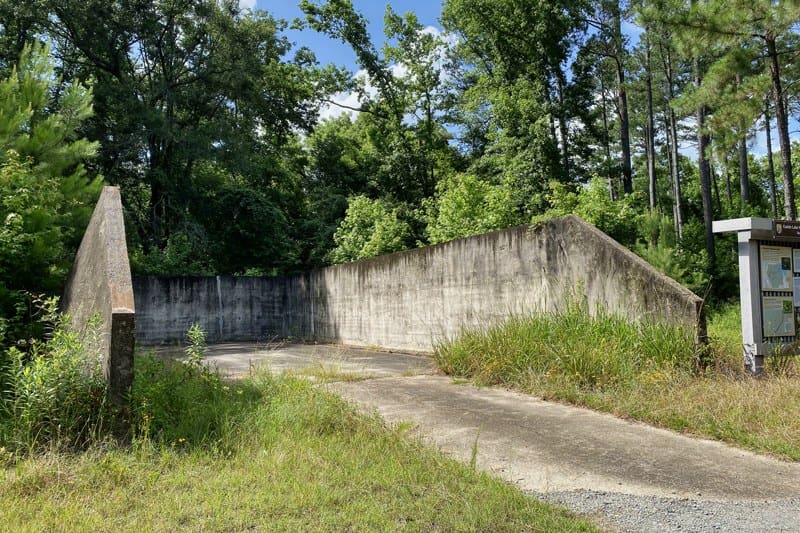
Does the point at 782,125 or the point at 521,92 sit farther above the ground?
the point at 521,92

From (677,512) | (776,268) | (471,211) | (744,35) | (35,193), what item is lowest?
(677,512)

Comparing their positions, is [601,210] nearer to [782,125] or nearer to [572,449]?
[782,125]

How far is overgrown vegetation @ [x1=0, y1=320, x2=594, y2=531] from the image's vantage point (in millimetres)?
2887

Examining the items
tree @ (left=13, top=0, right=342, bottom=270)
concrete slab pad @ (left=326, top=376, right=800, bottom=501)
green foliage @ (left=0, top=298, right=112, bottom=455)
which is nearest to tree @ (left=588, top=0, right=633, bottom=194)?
tree @ (left=13, top=0, right=342, bottom=270)

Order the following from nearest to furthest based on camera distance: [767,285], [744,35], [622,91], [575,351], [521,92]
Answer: [767,285] < [575,351] < [744,35] < [521,92] < [622,91]

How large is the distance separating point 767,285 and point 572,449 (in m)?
3.41

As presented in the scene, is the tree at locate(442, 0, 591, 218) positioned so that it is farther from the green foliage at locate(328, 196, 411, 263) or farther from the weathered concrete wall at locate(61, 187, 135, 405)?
the weathered concrete wall at locate(61, 187, 135, 405)

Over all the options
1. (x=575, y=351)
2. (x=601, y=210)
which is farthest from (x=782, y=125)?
(x=575, y=351)

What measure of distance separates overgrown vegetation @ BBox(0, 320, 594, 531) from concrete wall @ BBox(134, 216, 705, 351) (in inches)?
147

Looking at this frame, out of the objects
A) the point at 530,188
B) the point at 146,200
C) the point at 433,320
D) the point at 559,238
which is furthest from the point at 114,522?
the point at 146,200

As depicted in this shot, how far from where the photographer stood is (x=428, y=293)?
11328 millimetres

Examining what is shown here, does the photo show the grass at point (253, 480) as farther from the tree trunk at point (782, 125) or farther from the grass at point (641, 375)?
the tree trunk at point (782, 125)

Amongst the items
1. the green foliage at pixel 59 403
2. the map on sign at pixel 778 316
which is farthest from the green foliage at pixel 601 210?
the green foliage at pixel 59 403

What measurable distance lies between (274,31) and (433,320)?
55.4 ft
